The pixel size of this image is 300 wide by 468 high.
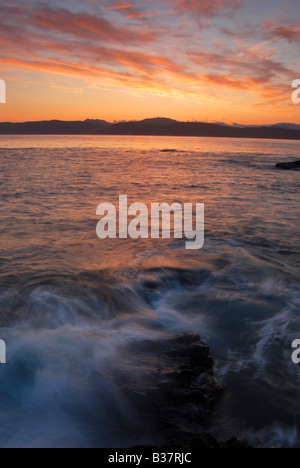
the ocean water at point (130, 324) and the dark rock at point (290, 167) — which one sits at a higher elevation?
the dark rock at point (290, 167)

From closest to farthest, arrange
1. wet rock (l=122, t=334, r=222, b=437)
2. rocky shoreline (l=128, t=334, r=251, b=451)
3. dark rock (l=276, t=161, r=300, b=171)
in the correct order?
rocky shoreline (l=128, t=334, r=251, b=451) → wet rock (l=122, t=334, r=222, b=437) → dark rock (l=276, t=161, r=300, b=171)

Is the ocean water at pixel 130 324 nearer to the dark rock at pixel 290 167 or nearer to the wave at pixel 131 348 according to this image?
the wave at pixel 131 348

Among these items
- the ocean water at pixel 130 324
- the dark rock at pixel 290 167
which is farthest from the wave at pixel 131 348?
the dark rock at pixel 290 167

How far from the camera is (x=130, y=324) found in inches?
195

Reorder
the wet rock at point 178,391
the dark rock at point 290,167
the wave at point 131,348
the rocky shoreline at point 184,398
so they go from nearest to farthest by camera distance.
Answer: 1. the rocky shoreline at point 184,398
2. the wet rock at point 178,391
3. the wave at point 131,348
4. the dark rock at point 290,167

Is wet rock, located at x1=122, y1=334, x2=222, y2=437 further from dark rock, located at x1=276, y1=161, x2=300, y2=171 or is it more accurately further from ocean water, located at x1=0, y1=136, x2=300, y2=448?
dark rock, located at x1=276, y1=161, x2=300, y2=171

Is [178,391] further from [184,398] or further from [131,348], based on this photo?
[131,348]

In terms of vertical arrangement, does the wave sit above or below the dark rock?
below

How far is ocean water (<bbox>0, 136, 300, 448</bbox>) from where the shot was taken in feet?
10.7

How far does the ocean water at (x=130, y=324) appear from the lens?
326cm

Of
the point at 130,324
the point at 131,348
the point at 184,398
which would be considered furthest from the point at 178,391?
the point at 130,324

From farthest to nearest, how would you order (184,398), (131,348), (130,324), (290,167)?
(290,167), (130,324), (131,348), (184,398)

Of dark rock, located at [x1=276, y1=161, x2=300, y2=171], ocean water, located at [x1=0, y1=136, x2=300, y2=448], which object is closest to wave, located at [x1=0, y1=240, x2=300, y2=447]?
ocean water, located at [x1=0, y1=136, x2=300, y2=448]

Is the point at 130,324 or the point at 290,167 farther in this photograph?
the point at 290,167
